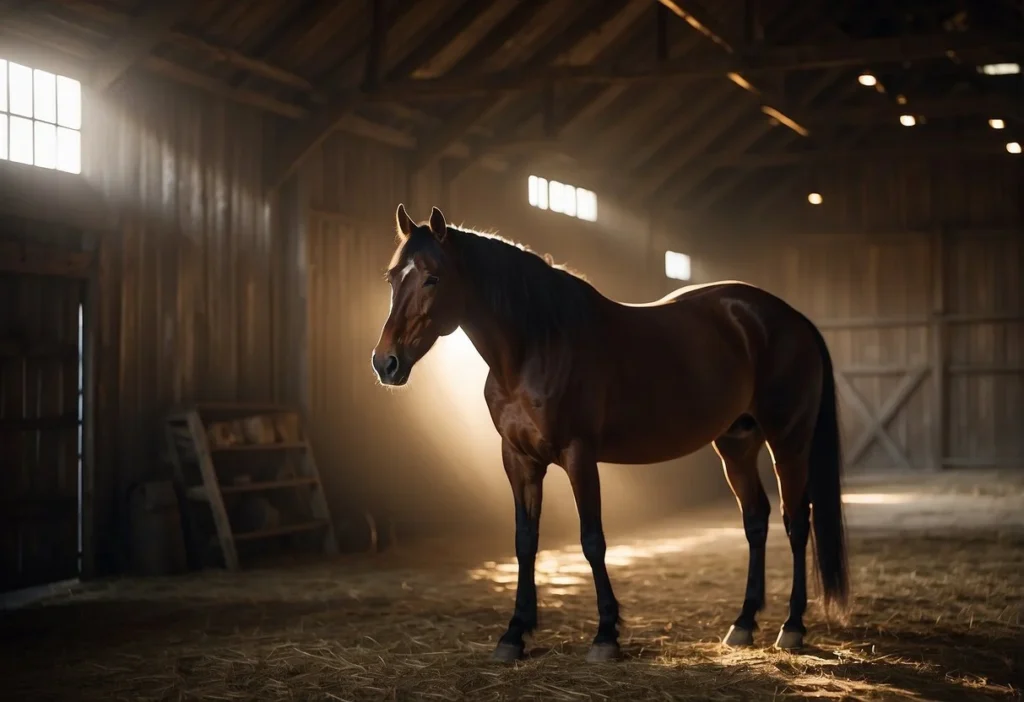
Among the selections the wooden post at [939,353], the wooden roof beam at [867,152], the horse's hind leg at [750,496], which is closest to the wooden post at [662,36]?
the horse's hind leg at [750,496]

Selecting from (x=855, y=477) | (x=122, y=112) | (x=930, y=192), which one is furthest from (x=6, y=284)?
(x=930, y=192)

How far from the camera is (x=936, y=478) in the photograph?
50.9 feet

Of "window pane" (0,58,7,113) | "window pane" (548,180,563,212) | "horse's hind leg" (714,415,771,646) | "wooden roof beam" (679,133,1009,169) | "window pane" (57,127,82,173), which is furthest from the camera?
"wooden roof beam" (679,133,1009,169)

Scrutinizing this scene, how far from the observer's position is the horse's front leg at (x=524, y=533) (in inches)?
187

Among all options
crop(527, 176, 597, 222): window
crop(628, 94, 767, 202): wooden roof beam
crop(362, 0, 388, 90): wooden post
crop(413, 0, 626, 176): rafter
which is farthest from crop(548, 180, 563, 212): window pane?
crop(362, 0, 388, 90): wooden post

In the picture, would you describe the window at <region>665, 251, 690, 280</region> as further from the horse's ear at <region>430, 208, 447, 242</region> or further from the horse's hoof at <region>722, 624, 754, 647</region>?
the horse's ear at <region>430, 208, 447, 242</region>

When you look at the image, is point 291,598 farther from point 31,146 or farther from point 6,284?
point 31,146

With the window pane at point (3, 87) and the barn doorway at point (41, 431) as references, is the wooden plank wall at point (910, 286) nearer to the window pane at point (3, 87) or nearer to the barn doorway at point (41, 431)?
the barn doorway at point (41, 431)

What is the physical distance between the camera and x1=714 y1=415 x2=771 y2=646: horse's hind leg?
5.25 metres

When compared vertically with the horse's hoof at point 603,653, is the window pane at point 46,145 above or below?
above

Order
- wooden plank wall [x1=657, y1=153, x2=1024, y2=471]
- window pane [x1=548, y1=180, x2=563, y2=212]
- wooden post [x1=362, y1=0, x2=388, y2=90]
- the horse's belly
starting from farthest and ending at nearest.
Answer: wooden plank wall [x1=657, y1=153, x2=1024, y2=471]
window pane [x1=548, y1=180, x2=563, y2=212]
wooden post [x1=362, y1=0, x2=388, y2=90]
the horse's belly

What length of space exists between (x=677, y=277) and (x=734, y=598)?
9.58 m

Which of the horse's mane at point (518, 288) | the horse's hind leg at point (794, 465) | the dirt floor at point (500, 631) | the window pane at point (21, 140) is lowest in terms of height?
the dirt floor at point (500, 631)

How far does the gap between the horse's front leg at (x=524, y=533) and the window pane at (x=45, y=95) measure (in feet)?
13.1
